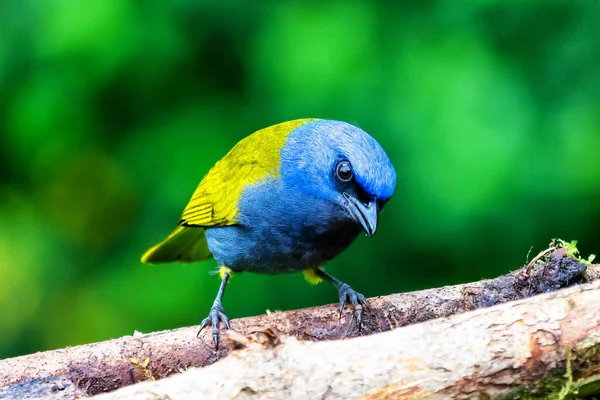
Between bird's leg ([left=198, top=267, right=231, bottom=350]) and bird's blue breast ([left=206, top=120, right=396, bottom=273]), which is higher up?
bird's blue breast ([left=206, top=120, right=396, bottom=273])

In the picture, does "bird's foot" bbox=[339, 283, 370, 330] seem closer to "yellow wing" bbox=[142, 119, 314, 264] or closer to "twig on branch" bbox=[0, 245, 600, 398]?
"twig on branch" bbox=[0, 245, 600, 398]

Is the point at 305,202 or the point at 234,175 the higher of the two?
the point at 234,175

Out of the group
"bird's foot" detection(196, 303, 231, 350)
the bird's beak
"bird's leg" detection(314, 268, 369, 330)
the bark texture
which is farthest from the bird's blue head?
the bark texture

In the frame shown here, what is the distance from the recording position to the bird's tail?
425 cm

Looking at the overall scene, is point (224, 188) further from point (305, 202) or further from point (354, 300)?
point (354, 300)

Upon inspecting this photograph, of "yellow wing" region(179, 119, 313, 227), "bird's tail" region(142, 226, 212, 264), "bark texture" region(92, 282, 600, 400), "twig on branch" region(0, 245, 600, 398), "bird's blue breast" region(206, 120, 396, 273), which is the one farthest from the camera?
"bird's tail" region(142, 226, 212, 264)

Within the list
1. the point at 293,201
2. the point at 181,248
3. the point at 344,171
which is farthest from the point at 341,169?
the point at 181,248

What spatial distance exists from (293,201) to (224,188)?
58 cm

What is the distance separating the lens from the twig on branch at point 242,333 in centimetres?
299

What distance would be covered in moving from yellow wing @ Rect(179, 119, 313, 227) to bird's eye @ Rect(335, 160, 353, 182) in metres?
0.41

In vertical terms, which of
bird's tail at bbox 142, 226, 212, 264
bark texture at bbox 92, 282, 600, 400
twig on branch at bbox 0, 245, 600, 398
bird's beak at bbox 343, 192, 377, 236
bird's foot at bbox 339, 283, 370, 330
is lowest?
bark texture at bbox 92, 282, 600, 400

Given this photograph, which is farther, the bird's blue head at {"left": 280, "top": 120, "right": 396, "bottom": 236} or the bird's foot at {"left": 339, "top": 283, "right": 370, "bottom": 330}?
the bird's foot at {"left": 339, "top": 283, "right": 370, "bottom": 330}

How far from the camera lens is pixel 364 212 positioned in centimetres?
310

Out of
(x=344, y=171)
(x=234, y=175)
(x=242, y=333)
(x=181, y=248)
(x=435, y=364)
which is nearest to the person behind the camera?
(x=435, y=364)
